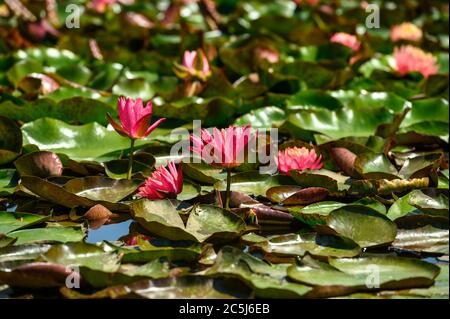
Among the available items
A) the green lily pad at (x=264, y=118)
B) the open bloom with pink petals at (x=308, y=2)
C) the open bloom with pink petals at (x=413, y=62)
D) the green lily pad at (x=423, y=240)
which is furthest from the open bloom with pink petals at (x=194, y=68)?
the open bloom with pink petals at (x=308, y=2)

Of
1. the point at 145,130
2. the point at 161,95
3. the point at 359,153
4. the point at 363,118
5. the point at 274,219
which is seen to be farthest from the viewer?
the point at 161,95

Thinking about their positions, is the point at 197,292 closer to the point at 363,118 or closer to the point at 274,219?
the point at 274,219

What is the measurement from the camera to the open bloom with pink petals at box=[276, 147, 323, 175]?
277 centimetres

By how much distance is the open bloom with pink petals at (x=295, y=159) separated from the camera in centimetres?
277

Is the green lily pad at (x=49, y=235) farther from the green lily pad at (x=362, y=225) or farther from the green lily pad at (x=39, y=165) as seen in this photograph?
the green lily pad at (x=362, y=225)

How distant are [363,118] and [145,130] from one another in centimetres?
110

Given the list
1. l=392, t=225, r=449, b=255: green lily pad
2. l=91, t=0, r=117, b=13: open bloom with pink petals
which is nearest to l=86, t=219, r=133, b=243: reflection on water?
l=392, t=225, r=449, b=255: green lily pad

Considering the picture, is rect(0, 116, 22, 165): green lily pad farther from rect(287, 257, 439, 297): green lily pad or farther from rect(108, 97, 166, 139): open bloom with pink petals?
rect(287, 257, 439, 297): green lily pad

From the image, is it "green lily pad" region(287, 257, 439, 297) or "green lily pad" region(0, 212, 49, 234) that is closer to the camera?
"green lily pad" region(287, 257, 439, 297)

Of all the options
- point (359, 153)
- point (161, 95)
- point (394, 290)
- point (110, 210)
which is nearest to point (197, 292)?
point (394, 290)

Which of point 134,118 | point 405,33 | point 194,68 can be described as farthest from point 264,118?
point 405,33

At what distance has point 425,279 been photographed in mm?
2043

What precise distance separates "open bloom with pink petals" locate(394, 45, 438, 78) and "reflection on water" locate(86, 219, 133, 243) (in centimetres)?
200

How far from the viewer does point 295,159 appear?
2.76m
